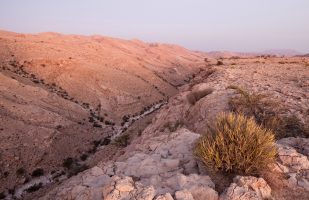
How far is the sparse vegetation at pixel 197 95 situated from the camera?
16.4 metres

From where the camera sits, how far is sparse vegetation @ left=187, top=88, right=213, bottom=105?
1636 cm

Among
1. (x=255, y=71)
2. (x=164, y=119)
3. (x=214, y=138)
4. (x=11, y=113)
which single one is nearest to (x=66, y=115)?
(x=11, y=113)

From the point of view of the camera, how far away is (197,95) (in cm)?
1680

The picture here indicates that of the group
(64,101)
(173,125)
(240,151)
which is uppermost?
(240,151)

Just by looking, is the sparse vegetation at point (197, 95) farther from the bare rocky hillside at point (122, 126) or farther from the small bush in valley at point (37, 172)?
the small bush in valley at point (37, 172)

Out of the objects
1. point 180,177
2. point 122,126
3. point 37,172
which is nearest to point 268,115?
point 180,177

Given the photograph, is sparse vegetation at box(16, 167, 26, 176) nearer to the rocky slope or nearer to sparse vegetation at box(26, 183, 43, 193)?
the rocky slope

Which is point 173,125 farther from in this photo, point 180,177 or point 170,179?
point 180,177

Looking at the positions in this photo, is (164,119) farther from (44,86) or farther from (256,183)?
(44,86)

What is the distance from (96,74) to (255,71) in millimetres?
23063

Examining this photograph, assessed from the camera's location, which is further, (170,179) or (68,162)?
(68,162)

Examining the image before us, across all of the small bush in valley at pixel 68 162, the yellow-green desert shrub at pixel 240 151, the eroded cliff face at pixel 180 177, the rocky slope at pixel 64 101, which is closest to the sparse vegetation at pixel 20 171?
the rocky slope at pixel 64 101

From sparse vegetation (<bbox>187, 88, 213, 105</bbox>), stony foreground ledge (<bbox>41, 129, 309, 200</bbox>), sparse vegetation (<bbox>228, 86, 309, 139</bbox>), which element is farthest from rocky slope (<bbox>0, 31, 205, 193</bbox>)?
stony foreground ledge (<bbox>41, 129, 309, 200</bbox>)

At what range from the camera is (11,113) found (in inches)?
905
